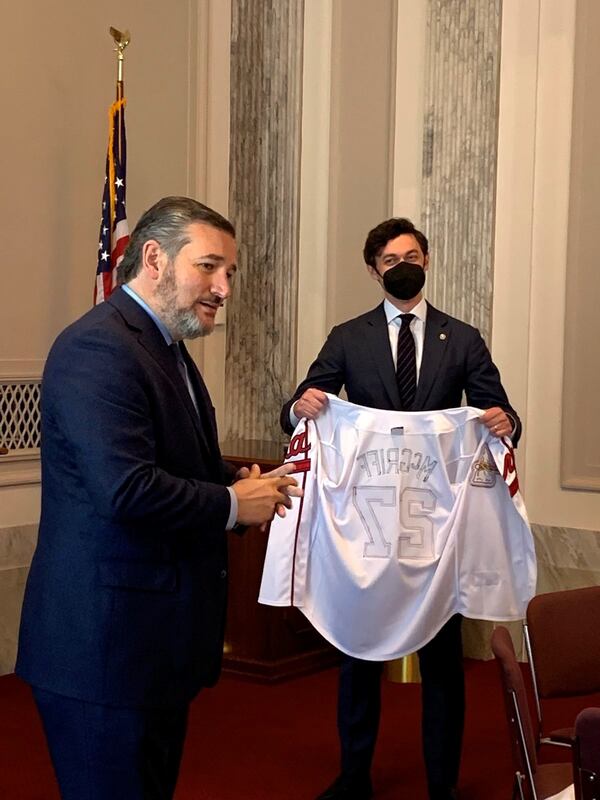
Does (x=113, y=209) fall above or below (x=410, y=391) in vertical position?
above

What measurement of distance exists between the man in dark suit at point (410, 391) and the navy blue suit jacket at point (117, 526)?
54.1 inches

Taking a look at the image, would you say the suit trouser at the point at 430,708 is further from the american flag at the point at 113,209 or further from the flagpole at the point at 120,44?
the flagpole at the point at 120,44

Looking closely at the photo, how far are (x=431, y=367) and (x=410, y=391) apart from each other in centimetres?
10

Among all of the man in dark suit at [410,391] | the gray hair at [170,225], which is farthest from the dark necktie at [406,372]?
the gray hair at [170,225]

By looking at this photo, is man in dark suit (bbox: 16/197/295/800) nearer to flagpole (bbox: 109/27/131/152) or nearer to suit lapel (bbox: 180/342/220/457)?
suit lapel (bbox: 180/342/220/457)

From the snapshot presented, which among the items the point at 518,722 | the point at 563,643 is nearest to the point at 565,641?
the point at 563,643

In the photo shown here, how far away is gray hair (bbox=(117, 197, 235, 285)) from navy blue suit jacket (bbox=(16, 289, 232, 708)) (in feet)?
0.41

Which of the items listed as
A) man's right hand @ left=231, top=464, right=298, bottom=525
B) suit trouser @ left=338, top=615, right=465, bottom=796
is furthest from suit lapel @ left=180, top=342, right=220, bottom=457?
suit trouser @ left=338, top=615, right=465, bottom=796

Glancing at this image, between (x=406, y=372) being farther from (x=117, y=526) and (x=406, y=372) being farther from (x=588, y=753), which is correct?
(x=588, y=753)

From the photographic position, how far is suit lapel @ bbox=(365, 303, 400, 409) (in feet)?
12.3

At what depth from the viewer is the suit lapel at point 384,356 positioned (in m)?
3.74

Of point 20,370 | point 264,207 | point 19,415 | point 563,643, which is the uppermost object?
point 264,207

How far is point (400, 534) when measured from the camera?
3.68 m

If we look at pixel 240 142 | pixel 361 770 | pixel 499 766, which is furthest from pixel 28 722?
pixel 240 142
